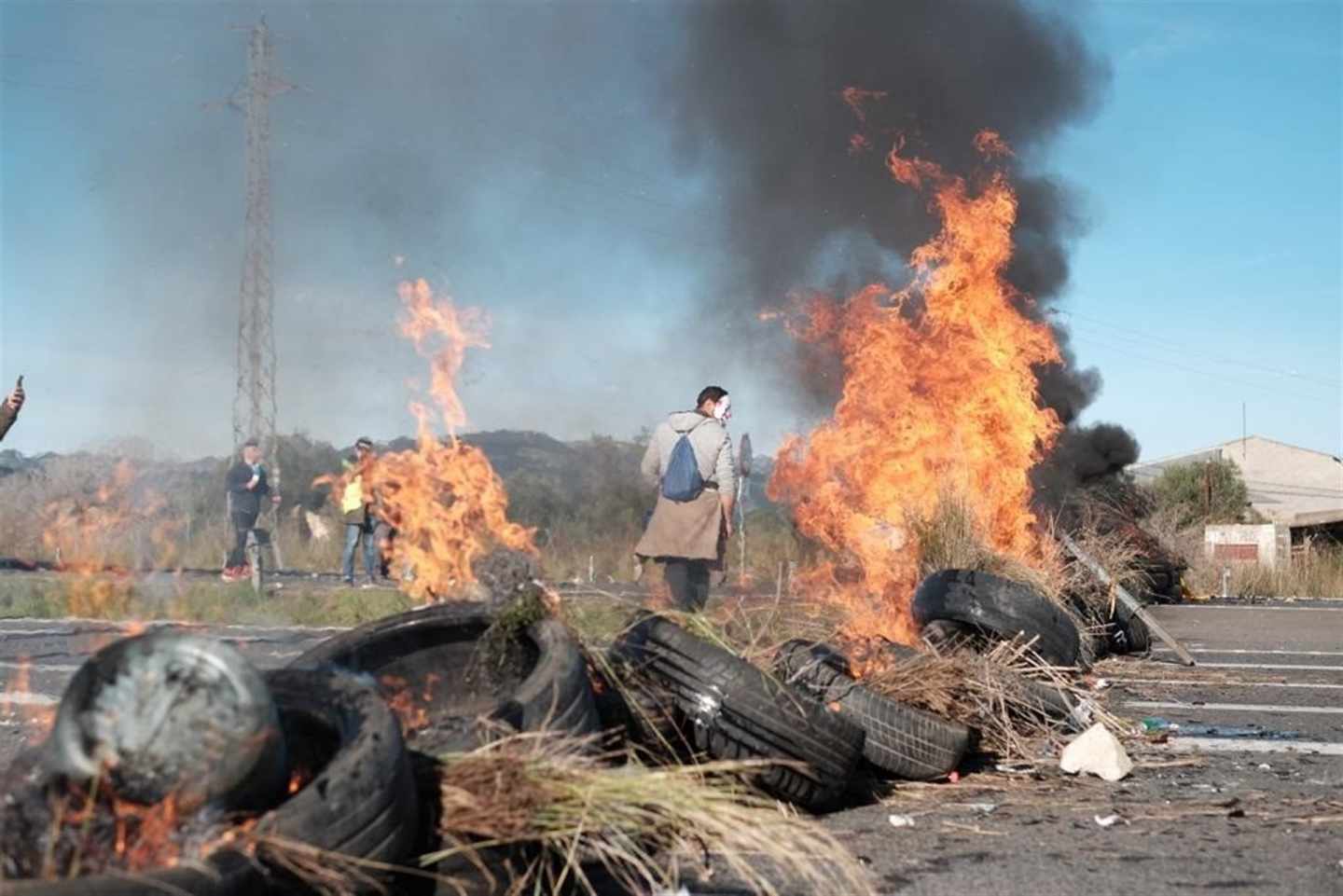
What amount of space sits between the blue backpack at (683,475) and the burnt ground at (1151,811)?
10.3ft

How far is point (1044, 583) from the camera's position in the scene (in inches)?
419

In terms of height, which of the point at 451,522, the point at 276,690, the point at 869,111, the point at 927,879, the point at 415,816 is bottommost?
the point at 927,879

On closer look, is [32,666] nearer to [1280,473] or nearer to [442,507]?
[442,507]

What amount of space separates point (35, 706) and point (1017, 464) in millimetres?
8629

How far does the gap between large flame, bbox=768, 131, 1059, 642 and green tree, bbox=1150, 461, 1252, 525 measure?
23.9 meters

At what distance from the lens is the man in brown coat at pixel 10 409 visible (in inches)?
406

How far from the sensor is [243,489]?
16344 mm

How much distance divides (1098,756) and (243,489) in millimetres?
12025

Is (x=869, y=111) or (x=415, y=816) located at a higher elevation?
(x=869, y=111)

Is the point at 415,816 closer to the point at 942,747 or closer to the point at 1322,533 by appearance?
the point at 942,747

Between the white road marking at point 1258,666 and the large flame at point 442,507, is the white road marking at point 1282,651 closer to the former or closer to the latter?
the white road marking at point 1258,666

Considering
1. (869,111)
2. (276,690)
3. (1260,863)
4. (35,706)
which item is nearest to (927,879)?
(1260,863)

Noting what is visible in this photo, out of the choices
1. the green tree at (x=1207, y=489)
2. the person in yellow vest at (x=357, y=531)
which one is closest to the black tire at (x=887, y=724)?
the person in yellow vest at (x=357, y=531)

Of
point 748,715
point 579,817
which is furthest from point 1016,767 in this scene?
point 579,817
